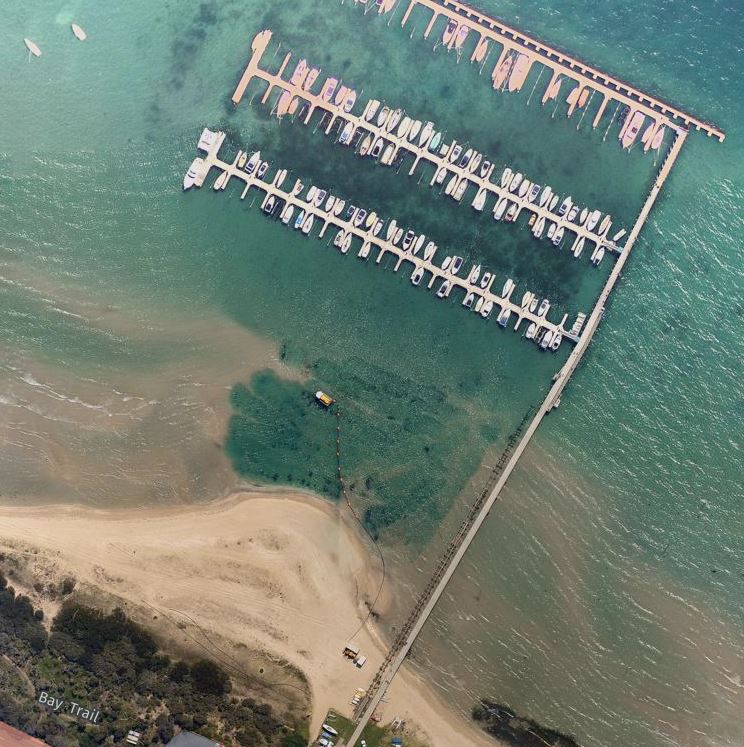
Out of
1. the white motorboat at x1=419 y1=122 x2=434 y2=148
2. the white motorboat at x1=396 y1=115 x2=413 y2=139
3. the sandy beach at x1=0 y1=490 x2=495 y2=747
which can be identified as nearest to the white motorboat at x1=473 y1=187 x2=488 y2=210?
the white motorboat at x1=419 y1=122 x2=434 y2=148

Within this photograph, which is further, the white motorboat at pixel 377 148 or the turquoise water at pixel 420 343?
the white motorboat at pixel 377 148

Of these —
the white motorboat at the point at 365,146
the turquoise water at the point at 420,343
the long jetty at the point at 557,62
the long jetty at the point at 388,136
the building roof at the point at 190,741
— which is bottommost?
the building roof at the point at 190,741

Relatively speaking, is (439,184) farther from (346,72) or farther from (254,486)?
(254,486)

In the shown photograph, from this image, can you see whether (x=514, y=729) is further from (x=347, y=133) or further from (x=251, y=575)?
(x=347, y=133)

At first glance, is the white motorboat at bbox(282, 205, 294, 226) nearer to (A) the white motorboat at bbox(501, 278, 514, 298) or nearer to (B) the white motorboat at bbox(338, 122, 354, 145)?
(B) the white motorboat at bbox(338, 122, 354, 145)

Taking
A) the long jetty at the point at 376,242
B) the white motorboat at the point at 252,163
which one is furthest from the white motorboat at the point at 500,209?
the white motorboat at the point at 252,163

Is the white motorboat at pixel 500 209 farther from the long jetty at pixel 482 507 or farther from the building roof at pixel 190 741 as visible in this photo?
the building roof at pixel 190 741
